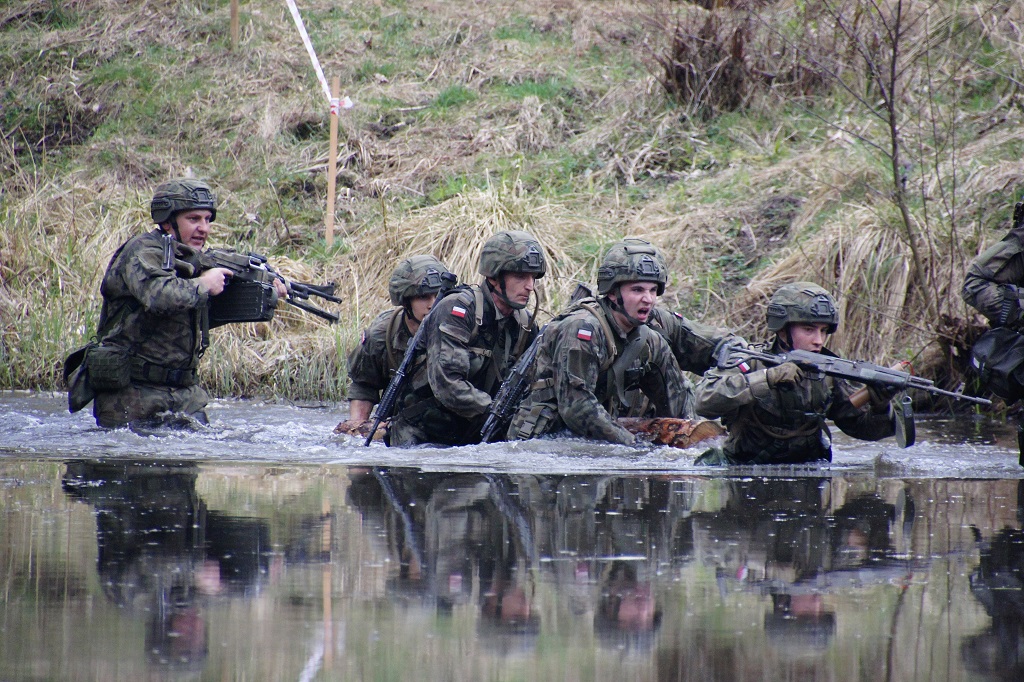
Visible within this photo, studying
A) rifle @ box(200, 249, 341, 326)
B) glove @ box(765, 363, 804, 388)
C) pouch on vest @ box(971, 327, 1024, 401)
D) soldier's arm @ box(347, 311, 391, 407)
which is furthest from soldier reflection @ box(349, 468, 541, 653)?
pouch on vest @ box(971, 327, 1024, 401)

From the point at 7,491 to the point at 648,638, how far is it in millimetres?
3494

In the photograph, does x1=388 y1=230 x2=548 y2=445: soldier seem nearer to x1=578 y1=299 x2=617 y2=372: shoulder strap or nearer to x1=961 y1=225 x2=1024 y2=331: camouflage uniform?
x1=578 y1=299 x2=617 y2=372: shoulder strap

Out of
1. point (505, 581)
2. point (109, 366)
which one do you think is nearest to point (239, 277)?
point (109, 366)

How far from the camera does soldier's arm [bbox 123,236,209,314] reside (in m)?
8.00

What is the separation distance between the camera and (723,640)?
137 inches

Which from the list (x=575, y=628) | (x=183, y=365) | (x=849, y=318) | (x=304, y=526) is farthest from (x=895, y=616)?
(x=849, y=318)

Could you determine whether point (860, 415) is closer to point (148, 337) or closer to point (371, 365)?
point (371, 365)

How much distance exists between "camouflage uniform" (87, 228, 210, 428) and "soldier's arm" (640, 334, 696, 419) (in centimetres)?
281

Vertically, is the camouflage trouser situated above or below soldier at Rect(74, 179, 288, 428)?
below

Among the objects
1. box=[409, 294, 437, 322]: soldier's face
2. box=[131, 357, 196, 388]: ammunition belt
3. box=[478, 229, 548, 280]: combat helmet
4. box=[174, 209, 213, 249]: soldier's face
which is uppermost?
box=[174, 209, 213, 249]: soldier's face

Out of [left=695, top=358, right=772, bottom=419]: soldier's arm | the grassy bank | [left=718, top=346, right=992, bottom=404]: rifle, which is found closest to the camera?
[left=718, top=346, right=992, bottom=404]: rifle

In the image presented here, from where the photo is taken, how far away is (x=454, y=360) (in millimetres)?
7969

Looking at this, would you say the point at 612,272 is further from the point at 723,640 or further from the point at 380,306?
the point at 380,306

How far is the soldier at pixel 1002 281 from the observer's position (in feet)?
24.3
